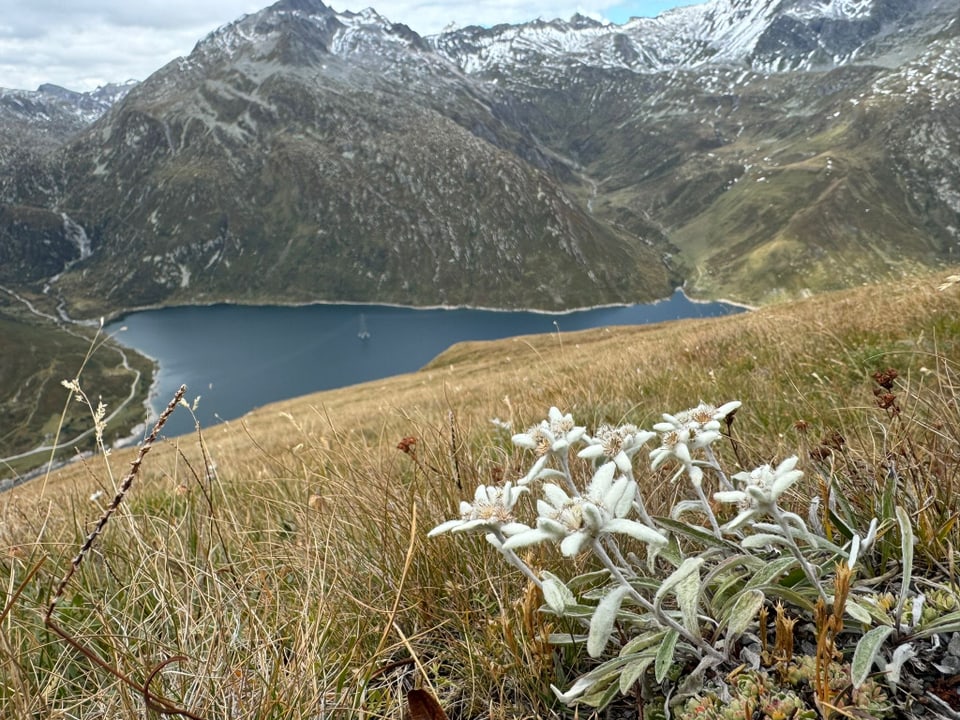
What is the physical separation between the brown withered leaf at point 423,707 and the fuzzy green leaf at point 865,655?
1112 millimetres

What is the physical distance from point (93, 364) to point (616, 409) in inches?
9374

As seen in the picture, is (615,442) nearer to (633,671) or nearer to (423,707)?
(633,671)

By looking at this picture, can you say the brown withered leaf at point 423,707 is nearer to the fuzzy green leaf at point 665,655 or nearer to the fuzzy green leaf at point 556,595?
the fuzzy green leaf at point 556,595

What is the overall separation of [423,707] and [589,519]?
0.78m

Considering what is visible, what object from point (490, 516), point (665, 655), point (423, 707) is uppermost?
point (490, 516)

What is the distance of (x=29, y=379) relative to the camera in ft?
625

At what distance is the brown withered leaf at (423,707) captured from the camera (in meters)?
1.59

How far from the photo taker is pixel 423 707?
1.62m

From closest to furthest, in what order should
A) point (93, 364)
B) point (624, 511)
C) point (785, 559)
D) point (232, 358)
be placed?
point (624, 511) < point (785, 559) < point (232, 358) < point (93, 364)

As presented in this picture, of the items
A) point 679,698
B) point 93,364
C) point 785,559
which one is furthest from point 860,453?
point 93,364

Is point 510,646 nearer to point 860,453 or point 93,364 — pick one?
point 860,453

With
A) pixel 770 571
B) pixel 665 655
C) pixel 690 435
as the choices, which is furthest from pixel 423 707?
pixel 690 435

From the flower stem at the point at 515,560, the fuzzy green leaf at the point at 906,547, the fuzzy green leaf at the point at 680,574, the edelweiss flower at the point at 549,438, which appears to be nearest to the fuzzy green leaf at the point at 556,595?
the flower stem at the point at 515,560

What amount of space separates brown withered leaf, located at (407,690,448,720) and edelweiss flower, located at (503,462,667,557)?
20.5 inches
